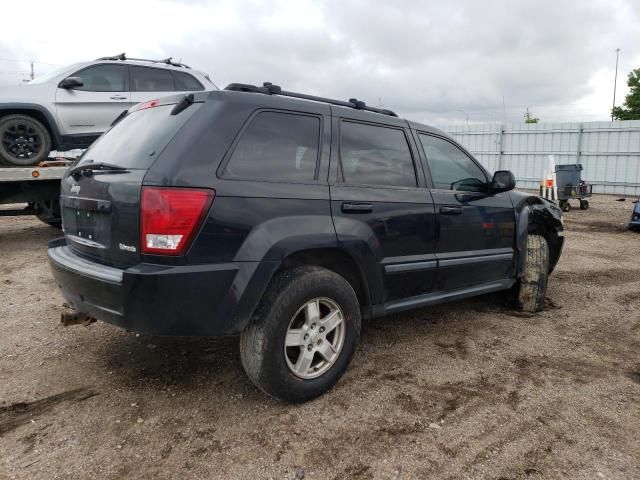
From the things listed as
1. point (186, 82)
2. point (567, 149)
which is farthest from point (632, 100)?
point (186, 82)

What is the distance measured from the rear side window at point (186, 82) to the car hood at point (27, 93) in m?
1.82

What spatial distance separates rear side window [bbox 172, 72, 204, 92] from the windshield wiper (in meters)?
5.22

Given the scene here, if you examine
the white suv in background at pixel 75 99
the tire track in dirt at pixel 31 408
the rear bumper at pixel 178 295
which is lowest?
the tire track in dirt at pixel 31 408

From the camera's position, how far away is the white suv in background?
6613 millimetres

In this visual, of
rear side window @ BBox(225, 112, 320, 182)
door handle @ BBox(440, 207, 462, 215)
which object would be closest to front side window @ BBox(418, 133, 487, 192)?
door handle @ BBox(440, 207, 462, 215)

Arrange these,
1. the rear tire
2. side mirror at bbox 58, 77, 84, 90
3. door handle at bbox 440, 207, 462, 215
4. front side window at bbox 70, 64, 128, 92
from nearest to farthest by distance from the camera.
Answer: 1. door handle at bbox 440, 207, 462, 215
2. the rear tire
3. side mirror at bbox 58, 77, 84, 90
4. front side window at bbox 70, 64, 128, 92

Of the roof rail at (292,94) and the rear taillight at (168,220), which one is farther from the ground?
the roof rail at (292,94)

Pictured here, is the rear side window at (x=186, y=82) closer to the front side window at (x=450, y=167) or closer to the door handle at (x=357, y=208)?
the front side window at (x=450, y=167)

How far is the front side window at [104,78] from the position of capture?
718 centimetres

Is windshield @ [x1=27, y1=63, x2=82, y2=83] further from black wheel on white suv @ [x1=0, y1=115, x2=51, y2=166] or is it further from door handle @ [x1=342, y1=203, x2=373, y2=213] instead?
door handle @ [x1=342, y1=203, x2=373, y2=213]

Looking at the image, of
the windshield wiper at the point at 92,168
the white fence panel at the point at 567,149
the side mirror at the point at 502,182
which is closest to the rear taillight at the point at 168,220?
the windshield wiper at the point at 92,168

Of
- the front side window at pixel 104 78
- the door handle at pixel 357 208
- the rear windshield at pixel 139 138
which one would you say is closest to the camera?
the rear windshield at pixel 139 138

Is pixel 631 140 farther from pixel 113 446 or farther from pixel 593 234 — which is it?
pixel 113 446

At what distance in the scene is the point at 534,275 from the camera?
457cm
